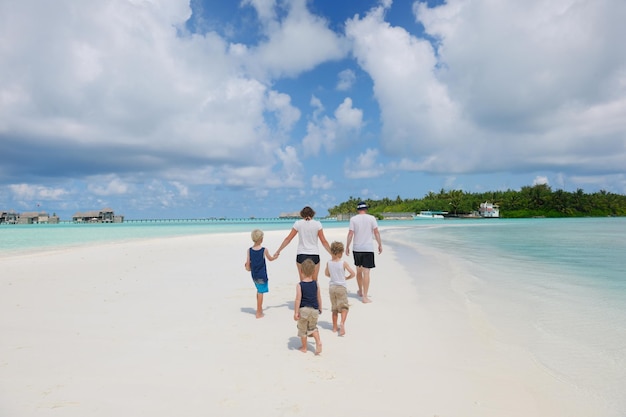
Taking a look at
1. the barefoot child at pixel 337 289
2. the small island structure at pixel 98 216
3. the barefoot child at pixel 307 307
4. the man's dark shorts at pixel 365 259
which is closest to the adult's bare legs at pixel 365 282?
the man's dark shorts at pixel 365 259

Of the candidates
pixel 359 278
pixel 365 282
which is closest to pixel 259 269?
pixel 365 282

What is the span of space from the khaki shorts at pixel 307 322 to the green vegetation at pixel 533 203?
543 ft

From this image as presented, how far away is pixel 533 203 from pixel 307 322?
172 metres

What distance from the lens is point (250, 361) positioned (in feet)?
16.2

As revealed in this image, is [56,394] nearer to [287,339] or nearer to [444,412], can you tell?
[287,339]

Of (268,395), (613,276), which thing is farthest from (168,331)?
(613,276)

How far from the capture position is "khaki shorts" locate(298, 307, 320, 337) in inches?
208

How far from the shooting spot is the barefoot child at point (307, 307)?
17.3 ft

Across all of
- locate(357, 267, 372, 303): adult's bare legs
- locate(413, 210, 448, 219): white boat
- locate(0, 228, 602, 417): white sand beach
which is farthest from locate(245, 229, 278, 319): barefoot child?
locate(413, 210, 448, 219): white boat

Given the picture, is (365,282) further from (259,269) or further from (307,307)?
(307,307)

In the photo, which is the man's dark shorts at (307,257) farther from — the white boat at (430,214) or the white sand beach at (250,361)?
the white boat at (430,214)

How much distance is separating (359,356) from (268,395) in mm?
1655

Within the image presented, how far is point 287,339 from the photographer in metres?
5.88

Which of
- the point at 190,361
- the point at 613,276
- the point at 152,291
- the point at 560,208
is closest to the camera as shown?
the point at 190,361
